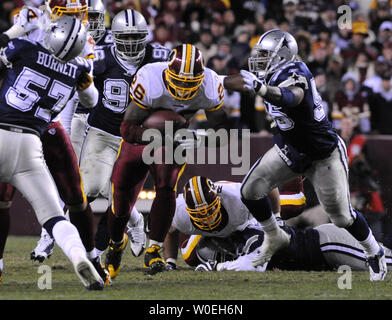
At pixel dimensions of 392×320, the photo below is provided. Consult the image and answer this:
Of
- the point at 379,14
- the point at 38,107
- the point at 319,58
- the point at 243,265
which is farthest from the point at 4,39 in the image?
the point at 379,14

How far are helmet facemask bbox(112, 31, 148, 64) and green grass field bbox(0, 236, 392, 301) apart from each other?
1697mm

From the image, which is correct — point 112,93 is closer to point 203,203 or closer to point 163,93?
point 163,93

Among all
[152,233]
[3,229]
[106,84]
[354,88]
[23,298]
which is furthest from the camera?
[354,88]

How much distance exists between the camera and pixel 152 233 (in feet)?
22.3

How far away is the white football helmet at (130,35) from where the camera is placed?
738 centimetres

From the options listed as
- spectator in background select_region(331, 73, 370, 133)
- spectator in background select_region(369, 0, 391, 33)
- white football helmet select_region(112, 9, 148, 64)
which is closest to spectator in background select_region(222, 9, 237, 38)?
spectator in background select_region(369, 0, 391, 33)

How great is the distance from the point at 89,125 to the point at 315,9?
6704 mm

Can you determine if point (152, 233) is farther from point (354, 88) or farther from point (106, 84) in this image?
point (354, 88)

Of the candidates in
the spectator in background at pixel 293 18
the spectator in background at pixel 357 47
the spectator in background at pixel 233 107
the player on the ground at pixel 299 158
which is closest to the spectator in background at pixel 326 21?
the spectator in background at pixel 293 18

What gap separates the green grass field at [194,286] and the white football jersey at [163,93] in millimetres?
1243

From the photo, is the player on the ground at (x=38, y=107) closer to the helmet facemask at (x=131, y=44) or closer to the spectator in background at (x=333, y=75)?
the helmet facemask at (x=131, y=44)

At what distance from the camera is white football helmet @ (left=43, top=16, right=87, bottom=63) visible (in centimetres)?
568

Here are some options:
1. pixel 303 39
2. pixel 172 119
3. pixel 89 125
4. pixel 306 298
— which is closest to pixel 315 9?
pixel 303 39

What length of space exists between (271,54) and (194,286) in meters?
1.77
